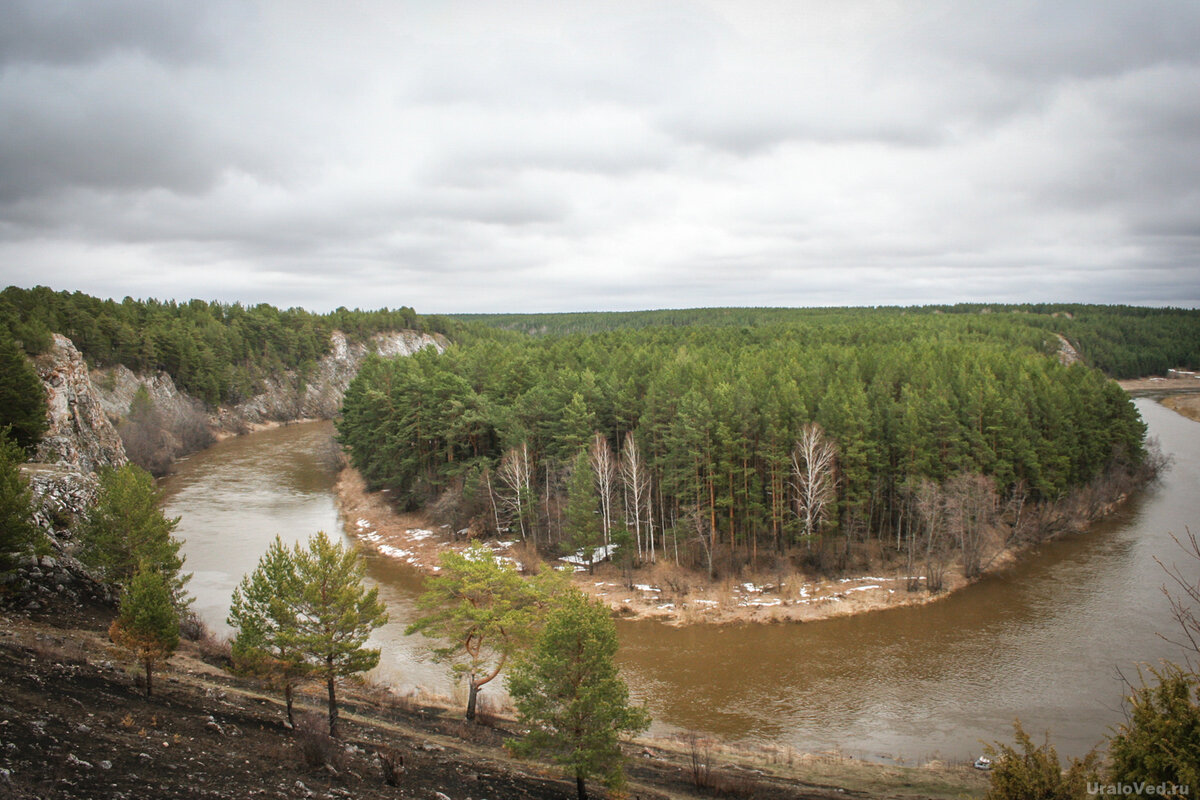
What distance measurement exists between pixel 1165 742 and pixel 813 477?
82.1 ft

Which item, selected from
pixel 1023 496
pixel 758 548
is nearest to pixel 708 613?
pixel 758 548

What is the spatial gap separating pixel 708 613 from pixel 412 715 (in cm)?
1582

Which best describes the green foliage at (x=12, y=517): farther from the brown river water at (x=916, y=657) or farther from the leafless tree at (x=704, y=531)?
the leafless tree at (x=704, y=531)

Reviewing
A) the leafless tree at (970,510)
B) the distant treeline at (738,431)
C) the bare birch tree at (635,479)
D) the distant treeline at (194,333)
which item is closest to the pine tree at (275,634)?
the distant treeline at (738,431)

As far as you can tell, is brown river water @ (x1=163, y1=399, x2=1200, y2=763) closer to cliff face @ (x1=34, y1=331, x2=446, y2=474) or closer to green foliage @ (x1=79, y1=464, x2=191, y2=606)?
green foliage @ (x1=79, y1=464, x2=191, y2=606)

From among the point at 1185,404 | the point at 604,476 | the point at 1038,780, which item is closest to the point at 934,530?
the point at 604,476

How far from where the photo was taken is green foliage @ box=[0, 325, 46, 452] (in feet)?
108

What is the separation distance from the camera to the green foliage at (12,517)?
2008 cm

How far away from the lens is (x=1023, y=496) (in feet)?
135

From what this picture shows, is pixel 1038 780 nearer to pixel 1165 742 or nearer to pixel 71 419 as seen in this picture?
pixel 1165 742

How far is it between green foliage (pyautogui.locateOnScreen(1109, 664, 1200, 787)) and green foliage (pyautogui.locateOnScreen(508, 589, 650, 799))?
9.57m

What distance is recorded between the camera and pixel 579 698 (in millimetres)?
15836

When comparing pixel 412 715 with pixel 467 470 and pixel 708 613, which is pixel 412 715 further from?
pixel 467 470

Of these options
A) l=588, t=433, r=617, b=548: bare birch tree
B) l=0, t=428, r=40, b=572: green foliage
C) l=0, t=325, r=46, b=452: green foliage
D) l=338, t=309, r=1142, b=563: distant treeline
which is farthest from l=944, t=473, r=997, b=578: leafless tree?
l=0, t=325, r=46, b=452: green foliage
